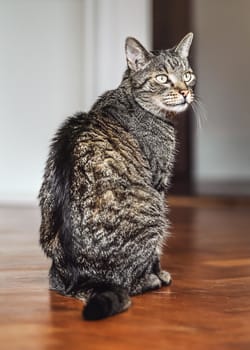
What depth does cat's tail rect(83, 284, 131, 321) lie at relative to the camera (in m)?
Answer: 1.41

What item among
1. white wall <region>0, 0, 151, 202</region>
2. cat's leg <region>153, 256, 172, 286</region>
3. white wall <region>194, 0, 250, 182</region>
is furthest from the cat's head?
white wall <region>194, 0, 250, 182</region>

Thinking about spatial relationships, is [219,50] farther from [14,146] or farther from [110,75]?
[14,146]

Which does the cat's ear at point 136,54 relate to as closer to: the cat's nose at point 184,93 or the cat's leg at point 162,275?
the cat's nose at point 184,93

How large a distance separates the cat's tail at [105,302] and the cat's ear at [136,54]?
1.88 feet

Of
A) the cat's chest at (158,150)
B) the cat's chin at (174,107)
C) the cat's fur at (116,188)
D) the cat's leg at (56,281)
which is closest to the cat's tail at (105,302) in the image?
the cat's fur at (116,188)

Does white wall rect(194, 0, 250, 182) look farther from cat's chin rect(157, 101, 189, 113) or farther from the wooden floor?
cat's chin rect(157, 101, 189, 113)

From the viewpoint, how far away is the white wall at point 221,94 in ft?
16.9

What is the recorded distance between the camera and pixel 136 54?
1.77 metres

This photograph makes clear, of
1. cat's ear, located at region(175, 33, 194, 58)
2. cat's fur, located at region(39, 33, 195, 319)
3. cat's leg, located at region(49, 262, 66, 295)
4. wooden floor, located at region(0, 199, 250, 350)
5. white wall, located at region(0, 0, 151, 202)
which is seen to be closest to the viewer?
wooden floor, located at region(0, 199, 250, 350)

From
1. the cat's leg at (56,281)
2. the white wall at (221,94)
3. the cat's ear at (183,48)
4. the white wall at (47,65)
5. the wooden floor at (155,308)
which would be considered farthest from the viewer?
the white wall at (221,94)

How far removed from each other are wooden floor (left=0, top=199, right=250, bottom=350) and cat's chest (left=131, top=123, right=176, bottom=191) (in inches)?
10.9

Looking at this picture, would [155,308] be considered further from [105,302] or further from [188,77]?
[188,77]

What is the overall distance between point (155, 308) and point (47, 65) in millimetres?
2292

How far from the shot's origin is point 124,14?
3.61 meters
